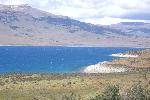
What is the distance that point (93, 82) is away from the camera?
13075 cm

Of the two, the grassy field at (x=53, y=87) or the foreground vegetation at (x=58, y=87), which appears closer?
the foreground vegetation at (x=58, y=87)

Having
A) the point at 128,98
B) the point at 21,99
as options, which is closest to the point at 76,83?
the point at 21,99

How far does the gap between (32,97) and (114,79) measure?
43.6 m

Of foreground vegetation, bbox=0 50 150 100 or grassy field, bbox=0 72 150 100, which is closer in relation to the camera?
foreground vegetation, bbox=0 50 150 100

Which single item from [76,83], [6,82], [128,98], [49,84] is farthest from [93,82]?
[128,98]

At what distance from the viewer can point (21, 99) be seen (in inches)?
3893

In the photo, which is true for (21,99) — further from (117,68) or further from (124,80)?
(117,68)

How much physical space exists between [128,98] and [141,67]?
115 m

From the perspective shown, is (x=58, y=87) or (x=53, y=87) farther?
(x=58, y=87)

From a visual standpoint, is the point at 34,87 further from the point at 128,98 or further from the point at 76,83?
the point at 128,98

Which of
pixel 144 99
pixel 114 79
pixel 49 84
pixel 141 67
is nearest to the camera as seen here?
A: pixel 144 99

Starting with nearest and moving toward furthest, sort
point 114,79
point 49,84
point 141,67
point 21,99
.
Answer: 1. point 21,99
2. point 49,84
3. point 114,79
4. point 141,67

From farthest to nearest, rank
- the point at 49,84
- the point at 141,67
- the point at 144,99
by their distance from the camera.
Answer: the point at 141,67 < the point at 49,84 < the point at 144,99

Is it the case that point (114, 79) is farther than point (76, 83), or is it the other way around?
point (114, 79)
